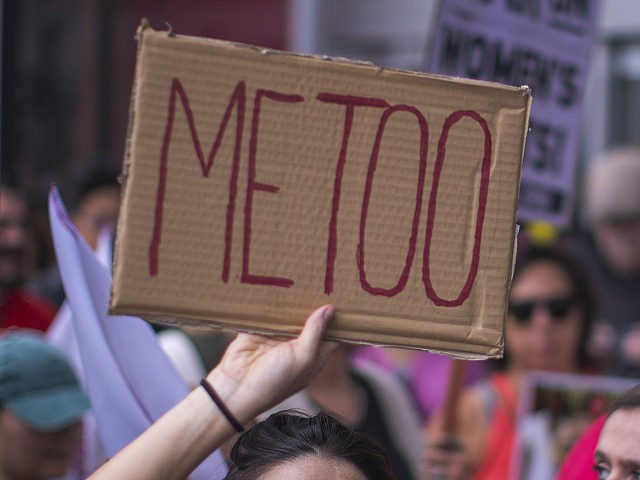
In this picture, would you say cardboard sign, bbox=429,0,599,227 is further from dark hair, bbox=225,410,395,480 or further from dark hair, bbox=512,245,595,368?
dark hair, bbox=225,410,395,480

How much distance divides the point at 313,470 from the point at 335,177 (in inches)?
20.3

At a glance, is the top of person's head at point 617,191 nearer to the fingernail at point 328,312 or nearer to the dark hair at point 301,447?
the dark hair at point 301,447

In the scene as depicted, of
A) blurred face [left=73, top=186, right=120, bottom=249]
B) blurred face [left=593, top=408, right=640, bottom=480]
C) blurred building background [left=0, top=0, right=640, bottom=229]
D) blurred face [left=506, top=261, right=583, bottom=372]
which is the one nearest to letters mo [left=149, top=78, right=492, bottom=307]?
blurred face [left=593, top=408, right=640, bottom=480]

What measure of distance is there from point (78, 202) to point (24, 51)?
4.36m

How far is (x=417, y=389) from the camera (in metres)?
5.23

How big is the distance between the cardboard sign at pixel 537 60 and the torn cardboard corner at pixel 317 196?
1424 mm

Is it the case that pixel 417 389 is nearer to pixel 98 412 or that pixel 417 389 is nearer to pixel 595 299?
pixel 595 299

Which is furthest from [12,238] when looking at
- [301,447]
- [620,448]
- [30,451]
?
[620,448]

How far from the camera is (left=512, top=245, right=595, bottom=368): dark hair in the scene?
4443 millimetres

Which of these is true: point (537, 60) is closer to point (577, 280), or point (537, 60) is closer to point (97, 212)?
point (577, 280)

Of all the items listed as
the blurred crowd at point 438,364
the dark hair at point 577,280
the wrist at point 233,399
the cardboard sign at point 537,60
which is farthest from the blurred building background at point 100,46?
the wrist at point 233,399

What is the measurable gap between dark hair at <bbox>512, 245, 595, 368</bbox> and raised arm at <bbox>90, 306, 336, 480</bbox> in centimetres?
256

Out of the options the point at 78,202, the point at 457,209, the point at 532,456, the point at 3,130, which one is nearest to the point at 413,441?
the point at 532,456

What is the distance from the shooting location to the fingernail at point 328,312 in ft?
6.41
